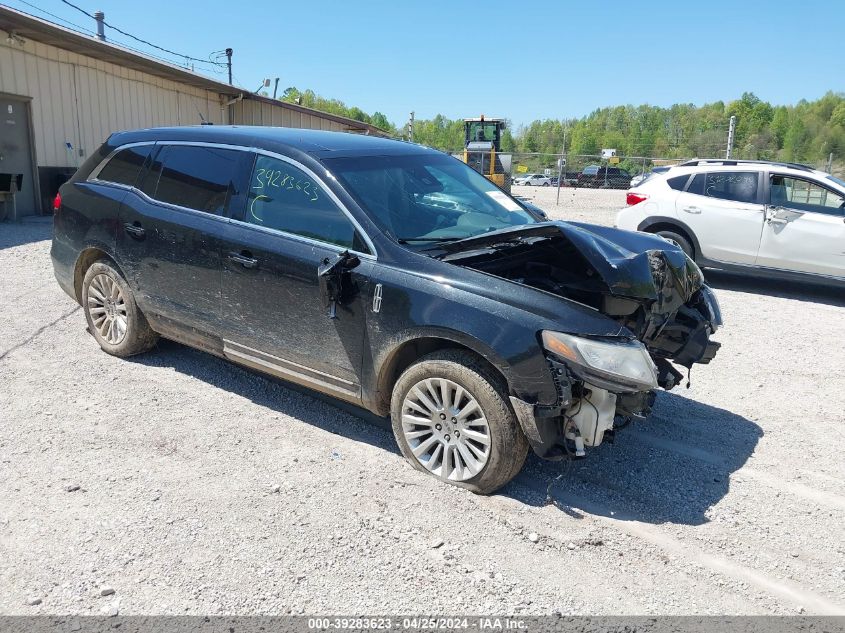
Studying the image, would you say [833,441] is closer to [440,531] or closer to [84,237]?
[440,531]

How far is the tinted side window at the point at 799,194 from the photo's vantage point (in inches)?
345

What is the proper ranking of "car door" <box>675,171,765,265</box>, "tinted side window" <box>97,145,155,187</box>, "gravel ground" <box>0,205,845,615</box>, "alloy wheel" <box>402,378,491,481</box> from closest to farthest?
"gravel ground" <box>0,205,845,615</box>, "alloy wheel" <box>402,378,491,481</box>, "tinted side window" <box>97,145,155,187</box>, "car door" <box>675,171,765,265</box>

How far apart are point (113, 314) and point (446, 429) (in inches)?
127

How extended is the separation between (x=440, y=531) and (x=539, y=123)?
143907mm

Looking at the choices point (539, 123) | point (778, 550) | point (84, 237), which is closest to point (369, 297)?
point (778, 550)

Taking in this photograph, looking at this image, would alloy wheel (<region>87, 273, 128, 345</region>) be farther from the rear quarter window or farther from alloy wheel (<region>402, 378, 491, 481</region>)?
the rear quarter window

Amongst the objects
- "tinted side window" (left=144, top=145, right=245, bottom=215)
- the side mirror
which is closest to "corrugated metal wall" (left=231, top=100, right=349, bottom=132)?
"tinted side window" (left=144, top=145, right=245, bottom=215)

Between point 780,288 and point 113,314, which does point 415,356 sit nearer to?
point 113,314

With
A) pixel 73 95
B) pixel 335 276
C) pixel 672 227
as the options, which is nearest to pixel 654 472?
pixel 335 276

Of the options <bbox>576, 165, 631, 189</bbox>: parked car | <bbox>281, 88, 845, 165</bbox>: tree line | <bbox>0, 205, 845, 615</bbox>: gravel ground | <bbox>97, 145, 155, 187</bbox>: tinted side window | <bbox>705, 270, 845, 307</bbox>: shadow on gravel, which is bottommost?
<bbox>0, 205, 845, 615</bbox>: gravel ground

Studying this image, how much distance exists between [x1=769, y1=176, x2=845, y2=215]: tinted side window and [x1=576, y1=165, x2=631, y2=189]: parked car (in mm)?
32185

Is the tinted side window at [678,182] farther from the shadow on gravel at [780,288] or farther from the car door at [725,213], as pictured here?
the shadow on gravel at [780,288]

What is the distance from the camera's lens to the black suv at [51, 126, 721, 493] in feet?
11.0

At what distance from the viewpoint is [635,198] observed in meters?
9.99
